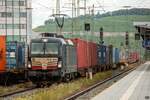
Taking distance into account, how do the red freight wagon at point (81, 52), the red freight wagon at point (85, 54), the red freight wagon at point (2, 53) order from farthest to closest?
the red freight wagon at point (85, 54) < the red freight wagon at point (81, 52) < the red freight wagon at point (2, 53)

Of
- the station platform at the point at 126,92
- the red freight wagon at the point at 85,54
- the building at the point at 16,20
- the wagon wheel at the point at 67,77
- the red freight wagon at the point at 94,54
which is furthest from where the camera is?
the building at the point at 16,20

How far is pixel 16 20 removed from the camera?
395 feet

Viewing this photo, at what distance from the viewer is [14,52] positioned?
38.4 metres

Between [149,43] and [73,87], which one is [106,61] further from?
[149,43]

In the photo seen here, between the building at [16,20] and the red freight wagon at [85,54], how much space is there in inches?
2350

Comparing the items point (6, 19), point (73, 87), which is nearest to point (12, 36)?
point (6, 19)

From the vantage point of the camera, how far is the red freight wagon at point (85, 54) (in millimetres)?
43994

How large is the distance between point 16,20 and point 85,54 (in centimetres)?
7194

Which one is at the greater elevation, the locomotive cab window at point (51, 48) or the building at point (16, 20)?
the building at point (16, 20)

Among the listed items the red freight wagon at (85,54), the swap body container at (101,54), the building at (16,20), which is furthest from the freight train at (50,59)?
the building at (16,20)

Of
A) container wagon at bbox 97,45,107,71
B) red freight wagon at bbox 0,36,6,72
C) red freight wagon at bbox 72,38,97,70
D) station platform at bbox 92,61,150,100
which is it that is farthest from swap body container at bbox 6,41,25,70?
container wagon at bbox 97,45,107,71

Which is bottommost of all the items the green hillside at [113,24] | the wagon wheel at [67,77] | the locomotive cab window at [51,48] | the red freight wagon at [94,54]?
the wagon wheel at [67,77]

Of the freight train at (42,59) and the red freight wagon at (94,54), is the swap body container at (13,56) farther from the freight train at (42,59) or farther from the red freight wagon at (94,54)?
the red freight wagon at (94,54)

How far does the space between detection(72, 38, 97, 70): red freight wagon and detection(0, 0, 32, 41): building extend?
196 ft
